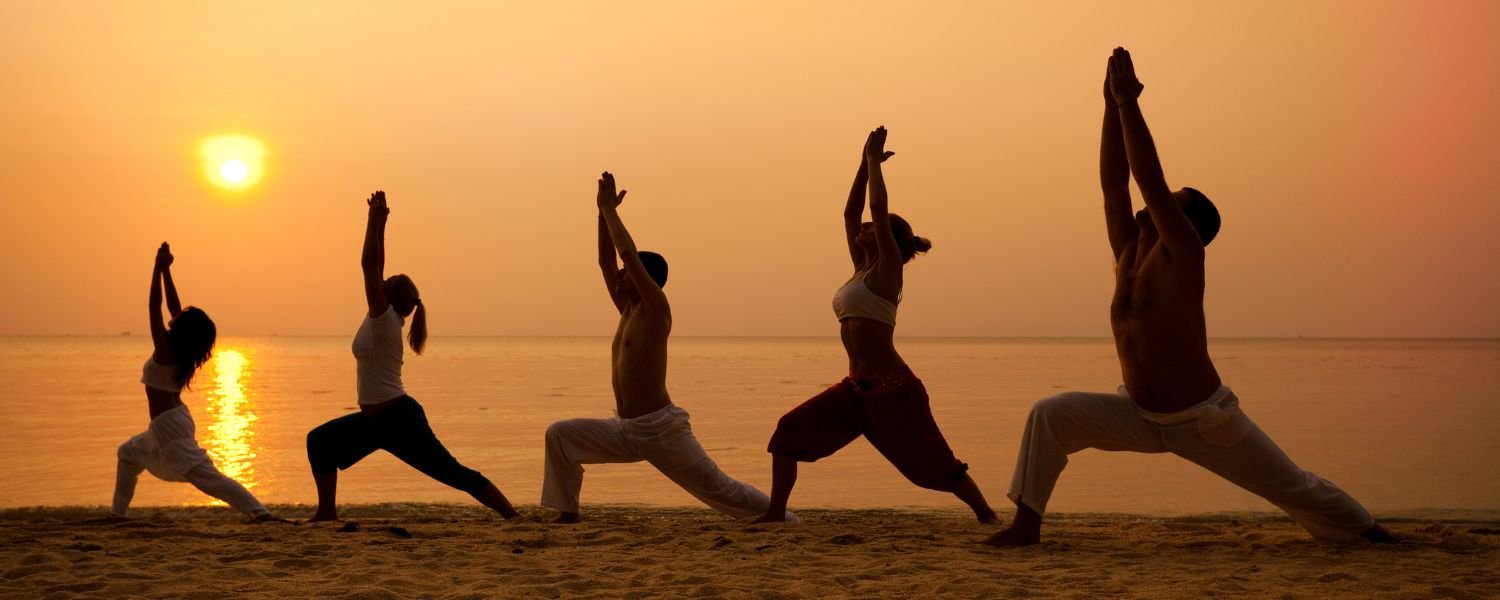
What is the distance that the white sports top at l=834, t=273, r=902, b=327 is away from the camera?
741cm

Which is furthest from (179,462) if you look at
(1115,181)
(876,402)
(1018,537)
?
(1115,181)

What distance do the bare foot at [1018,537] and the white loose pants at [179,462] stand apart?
446 centimetres

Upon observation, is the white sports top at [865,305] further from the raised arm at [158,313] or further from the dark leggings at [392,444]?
the raised arm at [158,313]

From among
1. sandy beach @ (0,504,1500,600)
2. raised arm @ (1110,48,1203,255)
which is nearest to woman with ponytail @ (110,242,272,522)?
sandy beach @ (0,504,1500,600)

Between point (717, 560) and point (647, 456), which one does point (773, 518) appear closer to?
point (647, 456)

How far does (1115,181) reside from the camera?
6.02m

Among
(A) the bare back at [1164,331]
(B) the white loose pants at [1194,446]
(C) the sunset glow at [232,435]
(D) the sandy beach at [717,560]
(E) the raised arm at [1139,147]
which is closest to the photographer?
(D) the sandy beach at [717,560]

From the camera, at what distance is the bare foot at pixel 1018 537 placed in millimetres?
Answer: 6230

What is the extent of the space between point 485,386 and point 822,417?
2211 cm

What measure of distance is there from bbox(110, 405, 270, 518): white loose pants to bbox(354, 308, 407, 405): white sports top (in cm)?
93

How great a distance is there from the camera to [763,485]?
10.9m

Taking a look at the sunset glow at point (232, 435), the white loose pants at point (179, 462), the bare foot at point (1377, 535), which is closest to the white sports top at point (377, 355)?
the white loose pants at point (179, 462)

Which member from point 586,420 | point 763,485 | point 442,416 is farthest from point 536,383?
point 586,420

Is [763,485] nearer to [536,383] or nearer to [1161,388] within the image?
[1161,388]
